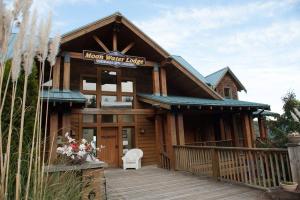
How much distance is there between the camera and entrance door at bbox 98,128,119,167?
9.70 m

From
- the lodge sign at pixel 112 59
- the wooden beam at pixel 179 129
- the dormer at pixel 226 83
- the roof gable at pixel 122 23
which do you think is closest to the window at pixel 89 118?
the lodge sign at pixel 112 59

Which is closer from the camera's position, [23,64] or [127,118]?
[23,64]

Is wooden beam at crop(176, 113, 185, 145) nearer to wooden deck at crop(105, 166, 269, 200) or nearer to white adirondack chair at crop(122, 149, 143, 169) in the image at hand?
white adirondack chair at crop(122, 149, 143, 169)

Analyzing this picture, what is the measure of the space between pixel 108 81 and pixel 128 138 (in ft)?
9.05

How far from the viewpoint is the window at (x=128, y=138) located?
10.2m

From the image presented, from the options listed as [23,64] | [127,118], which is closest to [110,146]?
[127,118]

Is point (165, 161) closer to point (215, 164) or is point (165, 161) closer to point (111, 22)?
point (215, 164)

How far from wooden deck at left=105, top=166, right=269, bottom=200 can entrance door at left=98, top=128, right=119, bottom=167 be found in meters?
2.86

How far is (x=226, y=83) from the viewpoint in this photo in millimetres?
15781

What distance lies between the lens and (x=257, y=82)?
24656mm

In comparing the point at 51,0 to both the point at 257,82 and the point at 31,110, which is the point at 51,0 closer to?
the point at 31,110

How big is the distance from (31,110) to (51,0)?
1816mm

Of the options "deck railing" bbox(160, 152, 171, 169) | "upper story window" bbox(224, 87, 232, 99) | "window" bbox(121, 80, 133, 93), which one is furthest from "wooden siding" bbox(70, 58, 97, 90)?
"upper story window" bbox(224, 87, 232, 99)

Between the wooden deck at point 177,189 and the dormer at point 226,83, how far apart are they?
941cm
